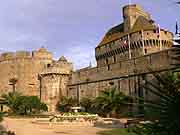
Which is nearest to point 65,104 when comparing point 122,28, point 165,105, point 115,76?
point 115,76

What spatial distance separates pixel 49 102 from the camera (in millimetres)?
37875

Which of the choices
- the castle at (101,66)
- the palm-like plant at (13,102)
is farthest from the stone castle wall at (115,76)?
the palm-like plant at (13,102)

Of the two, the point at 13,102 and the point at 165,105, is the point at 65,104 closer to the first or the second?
the point at 13,102

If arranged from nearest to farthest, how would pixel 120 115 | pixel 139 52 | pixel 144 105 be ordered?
1. pixel 144 105
2. pixel 120 115
3. pixel 139 52

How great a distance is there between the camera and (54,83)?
124ft

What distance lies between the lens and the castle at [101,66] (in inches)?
1174

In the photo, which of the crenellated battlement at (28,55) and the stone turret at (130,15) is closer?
the stone turret at (130,15)

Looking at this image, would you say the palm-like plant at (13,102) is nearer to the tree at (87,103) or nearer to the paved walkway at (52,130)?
the tree at (87,103)

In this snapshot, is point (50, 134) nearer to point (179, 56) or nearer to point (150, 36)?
point (179, 56)

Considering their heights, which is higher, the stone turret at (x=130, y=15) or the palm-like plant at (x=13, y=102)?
the stone turret at (x=130, y=15)

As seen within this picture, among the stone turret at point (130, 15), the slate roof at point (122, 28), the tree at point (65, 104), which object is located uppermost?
the stone turret at point (130, 15)

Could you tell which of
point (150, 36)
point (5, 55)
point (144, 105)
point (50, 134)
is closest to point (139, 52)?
point (150, 36)

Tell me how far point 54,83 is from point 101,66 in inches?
295

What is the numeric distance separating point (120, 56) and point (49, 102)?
9850 mm
